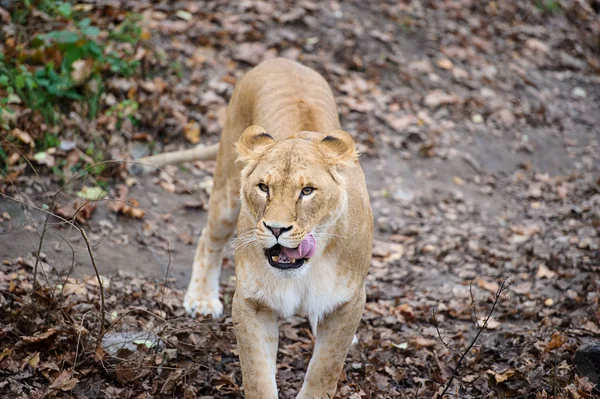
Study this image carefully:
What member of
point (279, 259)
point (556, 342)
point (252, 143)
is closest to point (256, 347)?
point (279, 259)

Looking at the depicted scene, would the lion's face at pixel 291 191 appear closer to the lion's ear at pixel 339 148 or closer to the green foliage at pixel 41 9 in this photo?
the lion's ear at pixel 339 148

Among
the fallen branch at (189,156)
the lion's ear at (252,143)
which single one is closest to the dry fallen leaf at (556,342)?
the lion's ear at (252,143)

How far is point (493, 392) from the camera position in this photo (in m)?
4.26

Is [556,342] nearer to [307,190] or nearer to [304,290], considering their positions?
[304,290]

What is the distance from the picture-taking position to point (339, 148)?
12.4ft

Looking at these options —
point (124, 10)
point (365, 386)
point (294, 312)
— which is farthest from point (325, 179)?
point (124, 10)

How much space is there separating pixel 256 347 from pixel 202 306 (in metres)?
1.72

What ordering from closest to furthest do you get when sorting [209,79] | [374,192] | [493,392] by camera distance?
[493,392] → [374,192] → [209,79]

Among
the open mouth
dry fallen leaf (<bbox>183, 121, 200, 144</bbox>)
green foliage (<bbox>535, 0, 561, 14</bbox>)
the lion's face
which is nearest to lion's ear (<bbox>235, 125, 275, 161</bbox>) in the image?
the lion's face

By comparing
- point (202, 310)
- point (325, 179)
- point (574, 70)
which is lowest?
point (574, 70)

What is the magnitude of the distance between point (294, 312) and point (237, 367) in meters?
0.94

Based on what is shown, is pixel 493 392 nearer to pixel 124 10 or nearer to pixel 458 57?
pixel 124 10

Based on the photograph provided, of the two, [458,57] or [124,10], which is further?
[458,57]

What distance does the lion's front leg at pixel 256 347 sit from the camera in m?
3.81
